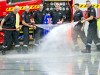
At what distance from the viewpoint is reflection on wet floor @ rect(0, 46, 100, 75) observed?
1007 cm

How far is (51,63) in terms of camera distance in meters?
11.6

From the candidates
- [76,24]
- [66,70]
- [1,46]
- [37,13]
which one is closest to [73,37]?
[76,24]

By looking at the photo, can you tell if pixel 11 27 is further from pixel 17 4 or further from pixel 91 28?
pixel 91 28

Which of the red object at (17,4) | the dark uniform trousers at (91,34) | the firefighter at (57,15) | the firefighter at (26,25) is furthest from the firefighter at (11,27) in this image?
the dark uniform trousers at (91,34)

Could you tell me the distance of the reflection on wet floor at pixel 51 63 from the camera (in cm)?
1007

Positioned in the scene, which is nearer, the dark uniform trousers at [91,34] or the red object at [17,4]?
the dark uniform trousers at [91,34]

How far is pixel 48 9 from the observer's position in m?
16.0

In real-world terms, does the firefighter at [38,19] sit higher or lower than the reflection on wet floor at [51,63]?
higher

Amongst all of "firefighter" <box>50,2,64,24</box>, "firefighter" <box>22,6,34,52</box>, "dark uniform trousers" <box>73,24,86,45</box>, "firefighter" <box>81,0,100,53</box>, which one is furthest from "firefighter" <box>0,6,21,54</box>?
"firefighter" <box>81,0,100,53</box>

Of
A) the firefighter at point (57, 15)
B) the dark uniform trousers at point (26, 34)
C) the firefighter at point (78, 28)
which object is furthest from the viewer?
the firefighter at point (57, 15)

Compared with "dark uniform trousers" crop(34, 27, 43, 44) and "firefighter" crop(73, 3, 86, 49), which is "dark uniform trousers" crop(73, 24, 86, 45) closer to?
"firefighter" crop(73, 3, 86, 49)

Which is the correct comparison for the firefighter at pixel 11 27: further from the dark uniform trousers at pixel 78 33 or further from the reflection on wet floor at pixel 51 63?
the dark uniform trousers at pixel 78 33

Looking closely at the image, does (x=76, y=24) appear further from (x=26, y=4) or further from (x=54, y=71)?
(x=54, y=71)

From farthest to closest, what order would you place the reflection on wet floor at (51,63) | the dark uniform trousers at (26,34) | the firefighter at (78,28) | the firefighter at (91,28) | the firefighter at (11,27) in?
the firefighter at (78,28)
the dark uniform trousers at (26,34)
the firefighter at (91,28)
the firefighter at (11,27)
the reflection on wet floor at (51,63)
